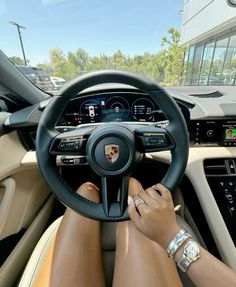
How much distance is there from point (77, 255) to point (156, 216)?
1.20 ft

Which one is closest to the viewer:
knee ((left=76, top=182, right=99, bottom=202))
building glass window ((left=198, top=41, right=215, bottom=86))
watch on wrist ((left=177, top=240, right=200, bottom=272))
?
watch on wrist ((left=177, top=240, right=200, bottom=272))

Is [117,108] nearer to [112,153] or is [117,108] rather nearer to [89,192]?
[89,192]

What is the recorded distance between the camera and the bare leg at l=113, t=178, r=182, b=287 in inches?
31.4

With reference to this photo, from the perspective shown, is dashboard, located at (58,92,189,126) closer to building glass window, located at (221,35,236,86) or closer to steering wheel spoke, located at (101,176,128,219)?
steering wheel spoke, located at (101,176,128,219)

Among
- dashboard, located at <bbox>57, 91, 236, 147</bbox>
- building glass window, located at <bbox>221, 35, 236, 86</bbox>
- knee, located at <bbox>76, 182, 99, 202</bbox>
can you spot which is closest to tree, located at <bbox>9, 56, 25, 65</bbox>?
dashboard, located at <bbox>57, 91, 236, 147</bbox>

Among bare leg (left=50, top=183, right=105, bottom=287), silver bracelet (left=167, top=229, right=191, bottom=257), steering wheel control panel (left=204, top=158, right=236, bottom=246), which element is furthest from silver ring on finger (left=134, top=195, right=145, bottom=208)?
steering wheel control panel (left=204, top=158, right=236, bottom=246)

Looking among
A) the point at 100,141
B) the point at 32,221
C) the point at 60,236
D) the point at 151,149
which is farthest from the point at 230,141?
the point at 32,221

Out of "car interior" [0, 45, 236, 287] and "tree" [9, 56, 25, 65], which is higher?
"tree" [9, 56, 25, 65]

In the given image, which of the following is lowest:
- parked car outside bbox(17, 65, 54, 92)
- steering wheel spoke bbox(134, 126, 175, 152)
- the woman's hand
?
the woman's hand

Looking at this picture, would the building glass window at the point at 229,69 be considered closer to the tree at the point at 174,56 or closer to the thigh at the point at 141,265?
the tree at the point at 174,56

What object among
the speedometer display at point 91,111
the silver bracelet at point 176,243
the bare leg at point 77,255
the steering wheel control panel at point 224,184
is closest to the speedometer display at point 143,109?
the speedometer display at point 91,111

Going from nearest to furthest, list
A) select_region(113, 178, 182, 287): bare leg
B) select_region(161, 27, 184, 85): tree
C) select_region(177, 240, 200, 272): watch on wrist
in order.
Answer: select_region(177, 240, 200, 272): watch on wrist < select_region(113, 178, 182, 287): bare leg < select_region(161, 27, 184, 85): tree

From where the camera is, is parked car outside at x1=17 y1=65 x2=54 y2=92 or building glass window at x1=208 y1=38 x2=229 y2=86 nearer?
parked car outside at x1=17 y1=65 x2=54 y2=92

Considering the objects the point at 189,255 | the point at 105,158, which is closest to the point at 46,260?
the point at 105,158
